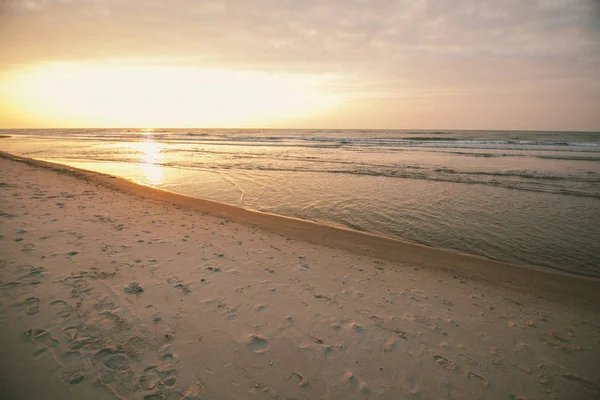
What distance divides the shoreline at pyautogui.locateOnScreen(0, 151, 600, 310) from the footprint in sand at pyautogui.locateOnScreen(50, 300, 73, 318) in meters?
5.15

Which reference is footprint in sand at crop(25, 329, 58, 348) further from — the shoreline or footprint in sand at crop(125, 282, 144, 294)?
the shoreline

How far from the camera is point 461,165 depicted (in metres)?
22.1

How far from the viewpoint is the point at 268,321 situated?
153 inches

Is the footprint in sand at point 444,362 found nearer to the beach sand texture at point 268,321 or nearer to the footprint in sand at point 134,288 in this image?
the beach sand texture at point 268,321

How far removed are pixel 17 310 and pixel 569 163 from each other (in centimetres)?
3305

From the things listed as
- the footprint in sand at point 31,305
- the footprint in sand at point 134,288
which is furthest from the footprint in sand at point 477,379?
the footprint in sand at point 31,305

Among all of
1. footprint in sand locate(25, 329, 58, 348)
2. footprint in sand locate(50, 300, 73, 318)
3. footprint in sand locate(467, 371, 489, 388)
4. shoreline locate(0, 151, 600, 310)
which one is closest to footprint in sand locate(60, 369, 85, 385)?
footprint in sand locate(25, 329, 58, 348)

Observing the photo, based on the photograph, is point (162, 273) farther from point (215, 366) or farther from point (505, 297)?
point (505, 297)

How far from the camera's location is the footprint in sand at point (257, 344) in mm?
3375

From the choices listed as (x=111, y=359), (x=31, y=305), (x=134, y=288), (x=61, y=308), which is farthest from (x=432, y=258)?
(x=31, y=305)

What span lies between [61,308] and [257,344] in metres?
2.73

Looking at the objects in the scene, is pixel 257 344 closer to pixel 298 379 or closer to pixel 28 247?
pixel 298 379

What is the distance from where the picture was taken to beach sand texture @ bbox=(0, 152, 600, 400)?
2.94 m

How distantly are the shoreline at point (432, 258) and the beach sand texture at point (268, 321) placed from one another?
6 cm
